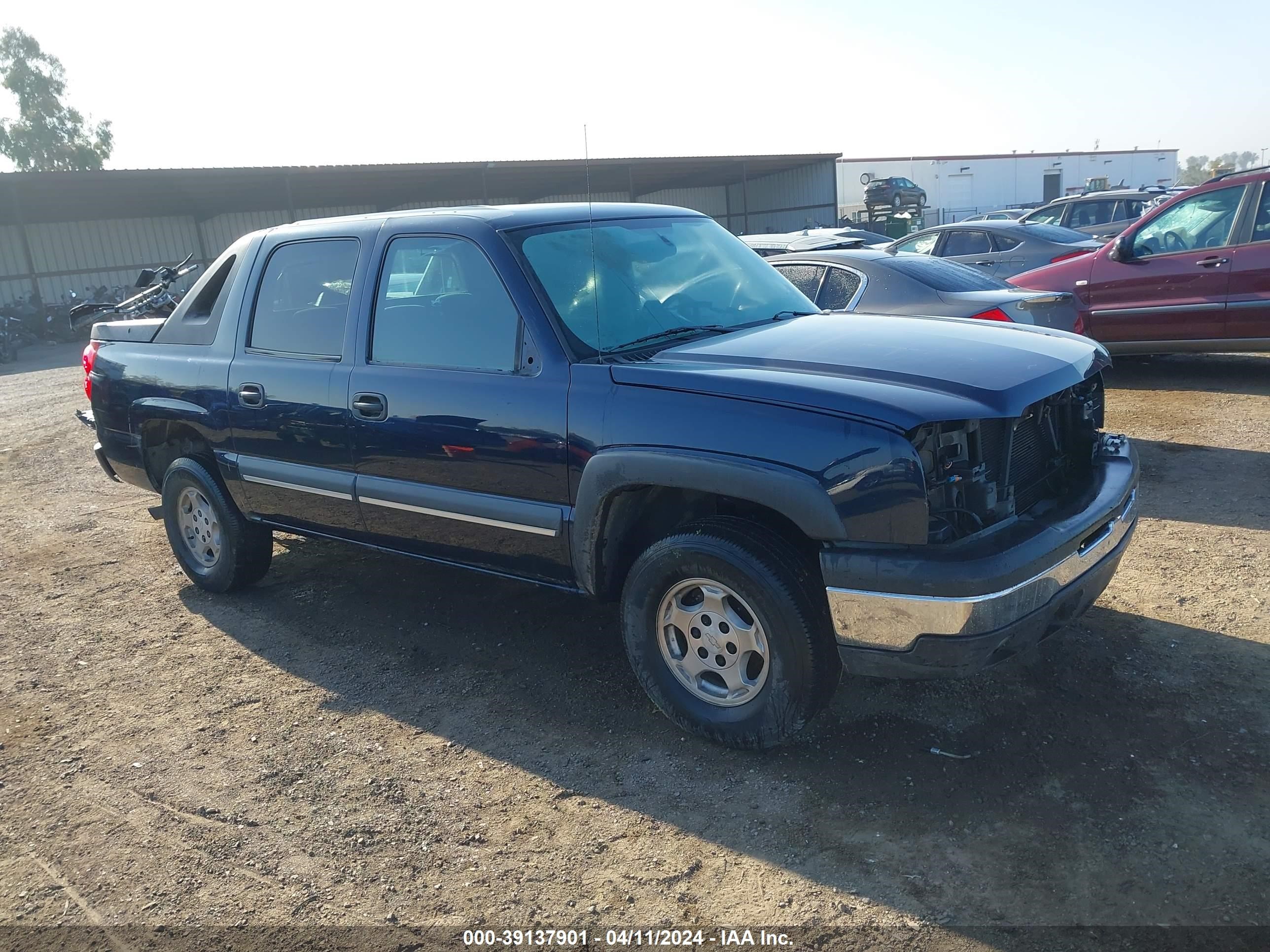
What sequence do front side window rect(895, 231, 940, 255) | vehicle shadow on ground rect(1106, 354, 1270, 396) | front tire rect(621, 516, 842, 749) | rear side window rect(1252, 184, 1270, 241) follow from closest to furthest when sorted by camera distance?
1. front tire rect(621, 516, 842, 749)
2. rear side window rect(1252, 184, 1270, 241)
3. vehicle shadow on ground rect(1106, 354, 1270, 396)
4. front side window rect(895, 231, 940, 255)

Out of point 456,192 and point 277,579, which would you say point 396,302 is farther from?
point 456,192

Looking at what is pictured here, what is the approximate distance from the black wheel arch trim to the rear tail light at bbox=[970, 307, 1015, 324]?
153 inches

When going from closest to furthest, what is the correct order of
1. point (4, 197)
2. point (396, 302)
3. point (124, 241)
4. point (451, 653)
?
point (396, 302)
point (451, 653)
point (4, 197)
point (124, 241)

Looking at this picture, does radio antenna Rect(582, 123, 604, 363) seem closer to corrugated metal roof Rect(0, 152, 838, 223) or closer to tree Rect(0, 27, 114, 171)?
corrugated metal roof Rect(0, 152, 838, 223)

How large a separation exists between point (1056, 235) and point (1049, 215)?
596 cm

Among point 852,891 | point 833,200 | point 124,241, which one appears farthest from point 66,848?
point 833,200

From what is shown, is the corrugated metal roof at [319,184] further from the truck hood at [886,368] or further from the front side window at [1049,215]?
the truck hood at [886,368]

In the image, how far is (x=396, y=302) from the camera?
4.25 metres

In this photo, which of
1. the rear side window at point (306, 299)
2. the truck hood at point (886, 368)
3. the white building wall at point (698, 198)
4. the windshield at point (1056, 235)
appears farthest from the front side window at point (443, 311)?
the white building wall at point (698, 198)

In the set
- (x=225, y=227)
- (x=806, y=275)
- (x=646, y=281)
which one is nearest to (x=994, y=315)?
(x=806, y=275)

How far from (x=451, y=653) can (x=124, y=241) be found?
93.8ft

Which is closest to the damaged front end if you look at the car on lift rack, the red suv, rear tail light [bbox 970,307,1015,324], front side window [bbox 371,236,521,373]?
front side window [bbox 371,236,521,373]

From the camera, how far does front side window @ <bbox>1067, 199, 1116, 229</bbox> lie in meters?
17.1

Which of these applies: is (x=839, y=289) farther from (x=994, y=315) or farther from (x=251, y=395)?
(x=251, y=395)
